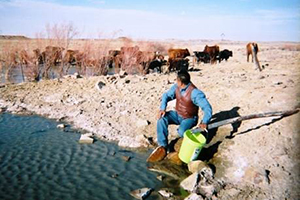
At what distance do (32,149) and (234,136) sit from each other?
366 centimetres

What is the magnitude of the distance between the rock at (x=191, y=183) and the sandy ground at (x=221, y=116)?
0.37 metres

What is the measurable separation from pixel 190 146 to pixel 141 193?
1.08 m

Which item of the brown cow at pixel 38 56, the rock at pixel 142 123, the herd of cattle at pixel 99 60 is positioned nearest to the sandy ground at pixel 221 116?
the rock at pixel 142 123

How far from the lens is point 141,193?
4.11 m

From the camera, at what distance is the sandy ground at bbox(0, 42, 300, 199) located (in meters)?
4.24

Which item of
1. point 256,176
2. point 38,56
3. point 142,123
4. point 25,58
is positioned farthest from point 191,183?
point 25,58

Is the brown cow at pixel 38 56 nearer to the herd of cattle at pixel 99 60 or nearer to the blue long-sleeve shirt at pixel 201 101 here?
the herd of cattle at pixel 99 60

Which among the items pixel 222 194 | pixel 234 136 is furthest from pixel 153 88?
pixel 222 194

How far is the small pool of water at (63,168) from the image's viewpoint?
4.23m

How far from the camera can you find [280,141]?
490 cm

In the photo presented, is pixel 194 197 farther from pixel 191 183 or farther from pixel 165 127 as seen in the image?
pixel 165 127

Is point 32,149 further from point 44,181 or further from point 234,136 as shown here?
point 234,136

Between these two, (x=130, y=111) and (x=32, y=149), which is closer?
(x=32, y=149)

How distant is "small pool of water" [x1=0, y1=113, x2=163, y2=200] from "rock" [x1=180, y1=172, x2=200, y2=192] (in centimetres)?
38
